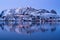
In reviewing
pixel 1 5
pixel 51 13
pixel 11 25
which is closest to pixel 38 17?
pixel 51 13

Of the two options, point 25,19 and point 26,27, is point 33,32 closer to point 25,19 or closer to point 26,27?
point 26,27

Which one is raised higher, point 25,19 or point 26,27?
point 25,19

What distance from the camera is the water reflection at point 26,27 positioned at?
7.61 ft

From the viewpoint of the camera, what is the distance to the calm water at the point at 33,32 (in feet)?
7.52

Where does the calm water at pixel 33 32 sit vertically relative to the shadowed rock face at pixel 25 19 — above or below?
below

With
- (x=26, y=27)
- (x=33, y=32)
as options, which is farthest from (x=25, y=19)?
(x=33, y=32)

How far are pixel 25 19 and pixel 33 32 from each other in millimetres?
230

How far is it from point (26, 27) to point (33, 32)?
0.41ft

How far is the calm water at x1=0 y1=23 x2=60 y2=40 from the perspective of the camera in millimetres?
2293

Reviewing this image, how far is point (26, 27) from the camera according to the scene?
233 cm

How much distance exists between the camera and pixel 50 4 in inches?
94.7

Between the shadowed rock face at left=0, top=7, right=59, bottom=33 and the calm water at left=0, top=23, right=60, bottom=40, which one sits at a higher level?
the shadowed rock face at left=0, top=7, right=59, bottom=33

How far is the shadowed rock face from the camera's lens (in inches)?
91.5

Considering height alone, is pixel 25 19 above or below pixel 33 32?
above
